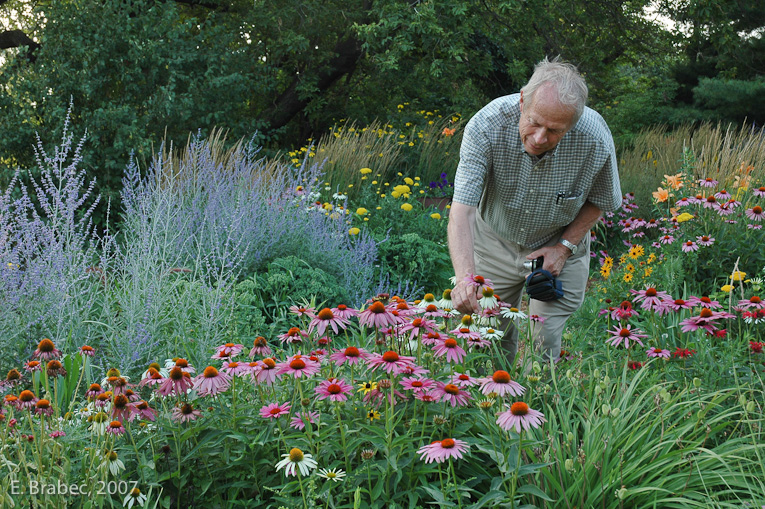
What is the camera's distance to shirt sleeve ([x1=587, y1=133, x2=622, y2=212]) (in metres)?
3.09

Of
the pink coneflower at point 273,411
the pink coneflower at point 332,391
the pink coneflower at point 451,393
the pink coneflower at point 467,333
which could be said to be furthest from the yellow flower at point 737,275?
the pink coneflower at point 273,411

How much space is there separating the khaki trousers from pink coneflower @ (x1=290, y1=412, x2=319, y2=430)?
5.02 feet

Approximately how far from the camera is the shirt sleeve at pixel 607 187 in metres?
3.09

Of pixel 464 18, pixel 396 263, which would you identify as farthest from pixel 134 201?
pixel 464 18

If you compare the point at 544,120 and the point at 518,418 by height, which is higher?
the point at 544,120

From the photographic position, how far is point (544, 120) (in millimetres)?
2588

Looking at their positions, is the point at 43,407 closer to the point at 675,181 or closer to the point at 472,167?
the point at 472,167

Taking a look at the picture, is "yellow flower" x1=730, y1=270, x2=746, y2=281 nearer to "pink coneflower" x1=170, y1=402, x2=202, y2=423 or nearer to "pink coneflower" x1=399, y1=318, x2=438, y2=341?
"pink coneflower" x1=399, y1=318, x2=438, y2=341

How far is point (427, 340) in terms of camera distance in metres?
2.09

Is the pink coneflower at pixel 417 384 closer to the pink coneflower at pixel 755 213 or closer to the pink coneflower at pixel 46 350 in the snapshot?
the pink coneflower at pixel 46 350

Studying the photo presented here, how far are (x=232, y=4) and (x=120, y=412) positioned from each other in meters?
10.1

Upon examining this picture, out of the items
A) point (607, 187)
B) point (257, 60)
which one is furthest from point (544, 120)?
point (257, 60)

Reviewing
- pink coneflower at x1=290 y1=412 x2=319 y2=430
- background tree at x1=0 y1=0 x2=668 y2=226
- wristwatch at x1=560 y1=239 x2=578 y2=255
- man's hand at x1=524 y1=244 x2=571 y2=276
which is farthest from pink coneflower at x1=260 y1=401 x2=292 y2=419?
background tree at x1=0 y1=0 x2=668 y2=226

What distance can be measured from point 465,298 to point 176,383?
37.2 inches
